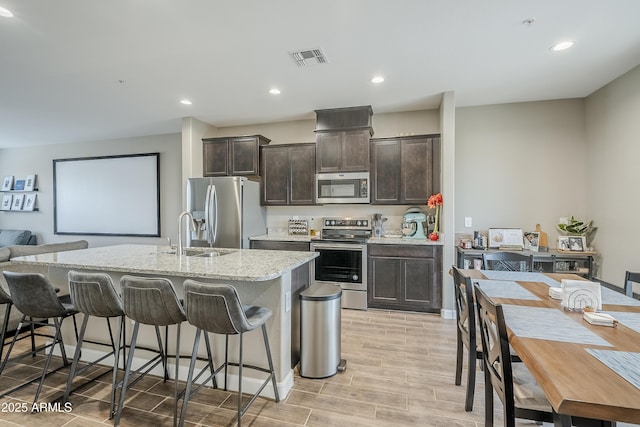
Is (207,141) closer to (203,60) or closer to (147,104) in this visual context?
(147,104)

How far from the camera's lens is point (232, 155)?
4.88m

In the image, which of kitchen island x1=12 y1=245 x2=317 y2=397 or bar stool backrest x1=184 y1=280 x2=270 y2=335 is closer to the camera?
bar stool backrest x1=184 y1=280 x2=270 y2=335

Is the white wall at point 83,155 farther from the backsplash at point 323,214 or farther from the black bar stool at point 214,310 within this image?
the black bar stool at point 214,310

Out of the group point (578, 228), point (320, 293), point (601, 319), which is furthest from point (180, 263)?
point (578, 228)

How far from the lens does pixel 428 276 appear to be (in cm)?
386

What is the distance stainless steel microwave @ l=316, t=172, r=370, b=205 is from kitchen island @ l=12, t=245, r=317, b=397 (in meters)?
1.96

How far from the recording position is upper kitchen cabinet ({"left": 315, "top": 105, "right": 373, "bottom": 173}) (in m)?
4.34

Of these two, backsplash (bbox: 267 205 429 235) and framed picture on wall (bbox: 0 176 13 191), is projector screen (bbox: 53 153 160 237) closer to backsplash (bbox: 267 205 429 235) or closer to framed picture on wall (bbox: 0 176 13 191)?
framed picture on wall (bbox: 0 176 13 191)

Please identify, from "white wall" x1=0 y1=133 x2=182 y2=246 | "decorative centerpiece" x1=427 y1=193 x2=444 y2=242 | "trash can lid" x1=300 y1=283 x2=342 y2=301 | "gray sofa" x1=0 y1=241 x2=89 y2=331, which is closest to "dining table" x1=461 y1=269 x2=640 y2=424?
"trash can lid" x1=300 y1=283 x2=342 y2=301

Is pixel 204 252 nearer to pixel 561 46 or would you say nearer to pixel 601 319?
pixel 601 319

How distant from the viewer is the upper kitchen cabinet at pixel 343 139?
434 centimetres

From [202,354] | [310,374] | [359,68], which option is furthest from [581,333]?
[359,68]

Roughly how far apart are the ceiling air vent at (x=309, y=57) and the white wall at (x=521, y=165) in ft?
7.96

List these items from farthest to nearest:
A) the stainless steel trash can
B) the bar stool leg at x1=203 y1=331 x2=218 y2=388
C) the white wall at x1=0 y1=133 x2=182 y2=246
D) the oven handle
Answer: the white wall at x1=0 y1=133 x2=182 y2=246 → the oven handle → the stainless steel trash can → the bar stool leg at x1=203 y1=331 x2=218 y2=388
